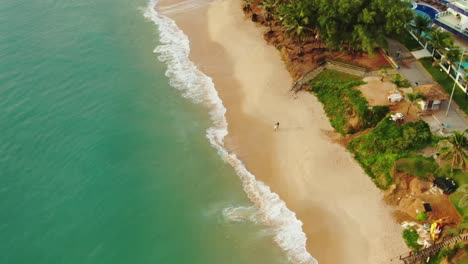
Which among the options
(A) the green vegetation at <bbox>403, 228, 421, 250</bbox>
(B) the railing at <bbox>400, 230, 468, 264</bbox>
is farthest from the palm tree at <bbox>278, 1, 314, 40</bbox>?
(B) the railing at <bbox>400, 230, 468, 264</bbox>

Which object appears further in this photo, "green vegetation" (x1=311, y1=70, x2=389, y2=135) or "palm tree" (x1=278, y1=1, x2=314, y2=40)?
"palm tree" (x1=278, y1=1, x2=314, y2=40)

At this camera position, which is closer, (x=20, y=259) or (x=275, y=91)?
(x=20, y=259)

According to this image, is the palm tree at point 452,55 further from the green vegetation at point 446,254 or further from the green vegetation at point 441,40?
the green vegetation at point 446,254

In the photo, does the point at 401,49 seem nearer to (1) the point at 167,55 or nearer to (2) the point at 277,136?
(2) the point at 277,136

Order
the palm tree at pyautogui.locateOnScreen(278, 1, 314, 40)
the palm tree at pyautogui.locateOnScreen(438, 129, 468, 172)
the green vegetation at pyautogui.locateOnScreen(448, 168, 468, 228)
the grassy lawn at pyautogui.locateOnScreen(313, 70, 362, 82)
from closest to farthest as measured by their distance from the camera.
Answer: the green vegetation at pyautogui.locateOnScreen(448, 168, 468, 228), the palm tree at pyautogui.locateOnScreen(438, 129, 468, 172), the grassy lawn at pyautogui.locateOnScreen(313, 70, 362, 82), the palm tree at pyautogui.locateOnScreen(278, 1, 314, 40)

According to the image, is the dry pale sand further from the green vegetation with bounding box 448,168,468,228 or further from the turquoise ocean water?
the green vegetation with bounding box 448,168,468,228

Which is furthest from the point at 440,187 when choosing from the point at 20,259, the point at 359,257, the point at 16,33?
the point at 16,33

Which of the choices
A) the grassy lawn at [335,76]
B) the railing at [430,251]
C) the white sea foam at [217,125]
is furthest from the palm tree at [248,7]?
the railing at [430,251]

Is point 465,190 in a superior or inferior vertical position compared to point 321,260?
superior

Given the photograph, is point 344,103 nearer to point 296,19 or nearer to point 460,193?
point 296,19
